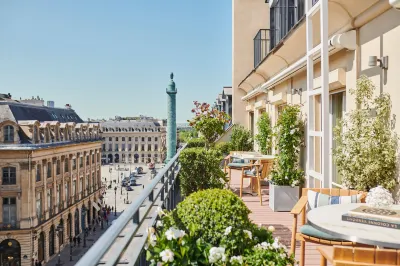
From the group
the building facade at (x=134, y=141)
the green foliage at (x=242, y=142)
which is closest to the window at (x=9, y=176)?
the green foliage at (x=242, y=142)

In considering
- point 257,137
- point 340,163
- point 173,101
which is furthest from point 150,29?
point 340,163

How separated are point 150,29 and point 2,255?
25.3m

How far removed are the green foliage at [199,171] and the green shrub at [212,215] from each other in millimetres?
3313

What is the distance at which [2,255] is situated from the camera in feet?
115

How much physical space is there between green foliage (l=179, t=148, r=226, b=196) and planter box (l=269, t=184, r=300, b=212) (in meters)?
1.13

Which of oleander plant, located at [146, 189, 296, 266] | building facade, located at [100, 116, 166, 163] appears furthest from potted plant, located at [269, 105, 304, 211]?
building facade, located at [100, 116, 166, 163]

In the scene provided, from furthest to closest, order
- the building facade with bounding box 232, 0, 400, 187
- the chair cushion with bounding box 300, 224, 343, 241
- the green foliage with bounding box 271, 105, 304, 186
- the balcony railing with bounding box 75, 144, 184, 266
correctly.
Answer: the green foliage with bounding box 271, 105, 304, 186 < the building facade with bounding box 232, 0, 400, 187 < the chair cushion with bounding box 300, 224, 343, 241 < the balcony railing with bounding box 75, 144, 184, 266

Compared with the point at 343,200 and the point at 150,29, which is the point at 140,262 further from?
the point at 150,29

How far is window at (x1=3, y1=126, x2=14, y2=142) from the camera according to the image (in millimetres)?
37444

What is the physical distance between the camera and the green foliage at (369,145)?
13.8 feet

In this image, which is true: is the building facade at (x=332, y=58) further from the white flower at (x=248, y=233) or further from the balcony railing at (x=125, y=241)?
the balcony railing at (x=125, y=241)

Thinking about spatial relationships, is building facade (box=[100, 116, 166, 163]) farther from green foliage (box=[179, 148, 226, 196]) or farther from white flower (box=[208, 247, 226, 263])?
white flower (box=[208, 247, 226, 263])

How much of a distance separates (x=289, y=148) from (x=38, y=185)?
35.6m

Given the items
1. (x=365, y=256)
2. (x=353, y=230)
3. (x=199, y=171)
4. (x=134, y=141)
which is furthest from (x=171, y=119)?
(x=134, y=141)
